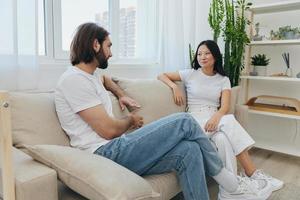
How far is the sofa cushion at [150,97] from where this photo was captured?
1.83m

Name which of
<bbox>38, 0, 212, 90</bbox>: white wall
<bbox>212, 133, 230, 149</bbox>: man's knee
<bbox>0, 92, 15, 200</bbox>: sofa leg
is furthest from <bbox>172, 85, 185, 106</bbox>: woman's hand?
<bbox>0, 92, 15, 200</bbox>: sofa leg

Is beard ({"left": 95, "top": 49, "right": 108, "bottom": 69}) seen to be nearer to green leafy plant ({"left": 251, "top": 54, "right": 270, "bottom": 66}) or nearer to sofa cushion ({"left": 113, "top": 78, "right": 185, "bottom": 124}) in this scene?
sofa cushion ({"left": 113, "top": 78, "right": 185, "bottom": 124})

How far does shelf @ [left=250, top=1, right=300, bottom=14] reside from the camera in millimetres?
2379

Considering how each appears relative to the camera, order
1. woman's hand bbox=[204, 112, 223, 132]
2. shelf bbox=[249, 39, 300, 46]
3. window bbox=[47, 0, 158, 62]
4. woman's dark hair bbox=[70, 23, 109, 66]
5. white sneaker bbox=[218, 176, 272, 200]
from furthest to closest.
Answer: shelf bbox=[249, 39, 300, 46], window bbox=[47, 0, 158, 62], woman's hand bbox=[204, 112, 223, 132], white sneaker bbox=[218, 176, 272, 200], woman's dark hair bbox=[70, 23, 109, 66]

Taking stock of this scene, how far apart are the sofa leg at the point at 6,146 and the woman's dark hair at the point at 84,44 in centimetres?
61

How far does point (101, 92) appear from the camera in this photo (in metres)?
1.39

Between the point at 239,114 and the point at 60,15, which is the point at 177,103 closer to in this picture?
the point at 239,114

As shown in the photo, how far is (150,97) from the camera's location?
6.17 feet

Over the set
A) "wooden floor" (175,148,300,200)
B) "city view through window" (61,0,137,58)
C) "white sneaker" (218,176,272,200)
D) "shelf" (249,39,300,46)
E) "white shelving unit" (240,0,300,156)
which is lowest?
"wooden floor" (175,148,300,200)

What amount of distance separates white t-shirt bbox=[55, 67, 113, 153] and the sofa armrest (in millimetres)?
300

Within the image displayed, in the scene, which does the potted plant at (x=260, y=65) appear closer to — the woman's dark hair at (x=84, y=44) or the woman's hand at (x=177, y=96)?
the woman's hand at (x=177, y=96)

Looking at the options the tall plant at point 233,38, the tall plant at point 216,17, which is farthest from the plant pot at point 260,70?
the tall plant at point 216,17

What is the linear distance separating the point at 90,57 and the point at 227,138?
1009 millimetres

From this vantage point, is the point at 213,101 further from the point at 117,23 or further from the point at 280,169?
the point at 117,23
